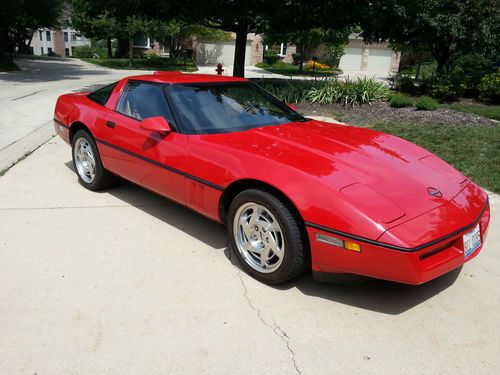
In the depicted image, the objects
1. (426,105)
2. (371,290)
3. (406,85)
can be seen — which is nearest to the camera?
(371,290)

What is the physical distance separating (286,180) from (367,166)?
0.66m

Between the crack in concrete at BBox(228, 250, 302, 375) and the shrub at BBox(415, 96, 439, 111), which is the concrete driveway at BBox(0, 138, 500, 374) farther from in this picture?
the shrub at BBox(415, 96, 439, 111)

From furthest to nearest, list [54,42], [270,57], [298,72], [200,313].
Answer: [54,42] < [270,57] < [298,72] < [200,313]

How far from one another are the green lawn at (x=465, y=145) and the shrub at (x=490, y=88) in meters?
4.70

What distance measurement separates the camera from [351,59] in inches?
1673

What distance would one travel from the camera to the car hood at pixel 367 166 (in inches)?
110

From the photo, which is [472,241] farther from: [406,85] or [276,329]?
[406,85]

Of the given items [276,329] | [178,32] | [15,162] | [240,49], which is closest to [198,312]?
[276,329]

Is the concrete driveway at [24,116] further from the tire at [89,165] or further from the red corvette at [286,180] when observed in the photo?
the red corvette at [286,180]

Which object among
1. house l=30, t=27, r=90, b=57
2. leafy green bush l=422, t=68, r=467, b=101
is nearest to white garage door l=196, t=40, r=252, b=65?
leafy green bush l=422, t=68, r=467, b=101

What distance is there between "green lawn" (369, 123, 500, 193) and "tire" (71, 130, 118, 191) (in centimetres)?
437

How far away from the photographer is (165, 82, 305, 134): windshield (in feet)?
12.4

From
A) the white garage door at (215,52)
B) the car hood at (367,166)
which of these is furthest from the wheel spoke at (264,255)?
the white garage door at (215,52)

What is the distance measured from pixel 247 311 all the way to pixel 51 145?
5.39m
